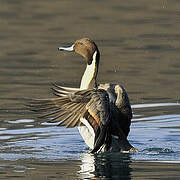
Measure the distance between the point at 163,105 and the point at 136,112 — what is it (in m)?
0.57

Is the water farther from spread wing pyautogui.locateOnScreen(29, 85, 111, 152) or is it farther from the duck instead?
spread wing pyautogui.locateOnScreen(29, 85, 111, 152)

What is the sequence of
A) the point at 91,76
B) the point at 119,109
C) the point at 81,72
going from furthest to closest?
the point at 81,72 → the point at 91,76 → the point at 119,109

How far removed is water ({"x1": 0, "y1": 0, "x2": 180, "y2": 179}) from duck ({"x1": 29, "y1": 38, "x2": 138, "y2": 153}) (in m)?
0.19

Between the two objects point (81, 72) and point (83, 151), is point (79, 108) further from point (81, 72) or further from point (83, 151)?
point (81, 72)

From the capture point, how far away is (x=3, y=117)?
12.5m

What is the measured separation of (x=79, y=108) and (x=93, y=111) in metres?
0.24

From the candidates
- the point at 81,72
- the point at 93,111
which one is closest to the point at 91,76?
the point at 93,111

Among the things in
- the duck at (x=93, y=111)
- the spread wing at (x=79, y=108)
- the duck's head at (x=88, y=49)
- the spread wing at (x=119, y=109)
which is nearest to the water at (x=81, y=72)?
the duck at (x=93, y=111)

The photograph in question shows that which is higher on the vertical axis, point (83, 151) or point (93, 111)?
point (93, 111)

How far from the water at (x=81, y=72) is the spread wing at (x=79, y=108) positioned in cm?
46

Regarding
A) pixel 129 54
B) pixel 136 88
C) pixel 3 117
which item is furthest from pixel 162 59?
pixel 3 117

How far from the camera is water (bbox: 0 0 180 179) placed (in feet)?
33.4

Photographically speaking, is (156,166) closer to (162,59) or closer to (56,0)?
(162,59)

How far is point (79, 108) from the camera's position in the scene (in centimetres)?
1052
